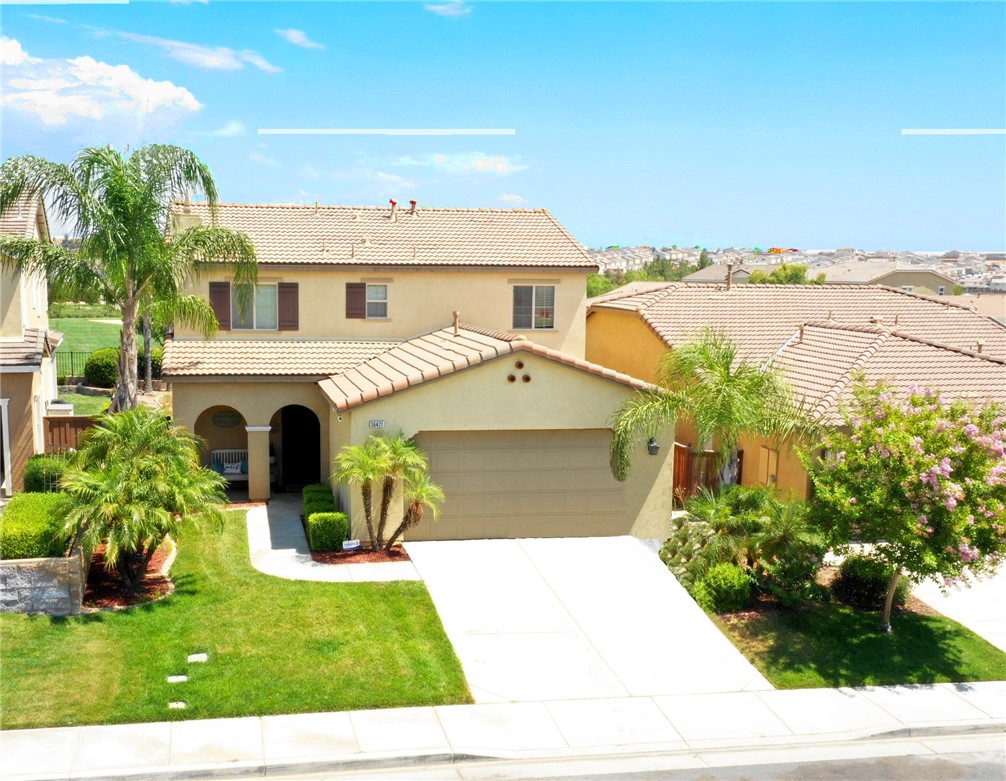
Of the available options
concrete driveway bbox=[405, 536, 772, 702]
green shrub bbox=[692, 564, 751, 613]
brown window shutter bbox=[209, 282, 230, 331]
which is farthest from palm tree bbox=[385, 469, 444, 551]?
brown window shutter bbox=[209, 282, 230, 331]

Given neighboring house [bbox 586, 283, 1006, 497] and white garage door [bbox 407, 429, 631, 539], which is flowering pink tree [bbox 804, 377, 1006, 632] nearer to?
neighboring house [bbox 586, 283, 1006, 497]

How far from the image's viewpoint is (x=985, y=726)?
13211mm

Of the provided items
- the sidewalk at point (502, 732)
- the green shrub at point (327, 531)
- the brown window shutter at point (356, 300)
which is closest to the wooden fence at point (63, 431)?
the brown window shutter at point (356, 300)

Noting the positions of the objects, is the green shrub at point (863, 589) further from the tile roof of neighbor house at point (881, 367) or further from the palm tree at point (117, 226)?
the palm tree at point (117, 226)

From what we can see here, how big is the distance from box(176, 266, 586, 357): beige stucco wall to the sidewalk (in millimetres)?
13589

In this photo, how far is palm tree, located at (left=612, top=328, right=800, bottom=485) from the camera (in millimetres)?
18047

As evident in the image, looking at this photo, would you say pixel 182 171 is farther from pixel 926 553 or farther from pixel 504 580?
pixel 926 553

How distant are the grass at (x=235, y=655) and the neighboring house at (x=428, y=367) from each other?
11.1 ft

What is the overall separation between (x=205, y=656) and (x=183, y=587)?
2732mm

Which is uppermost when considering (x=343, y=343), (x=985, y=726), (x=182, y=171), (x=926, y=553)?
(x=182, y=171)

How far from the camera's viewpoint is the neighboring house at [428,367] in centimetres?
1947

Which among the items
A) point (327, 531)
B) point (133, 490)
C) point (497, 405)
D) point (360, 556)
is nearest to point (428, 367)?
point (497, 405)

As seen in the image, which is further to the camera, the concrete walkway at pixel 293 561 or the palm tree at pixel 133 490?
the concrete walkway at pixel 293 561

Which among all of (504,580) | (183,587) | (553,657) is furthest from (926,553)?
(183,587)
